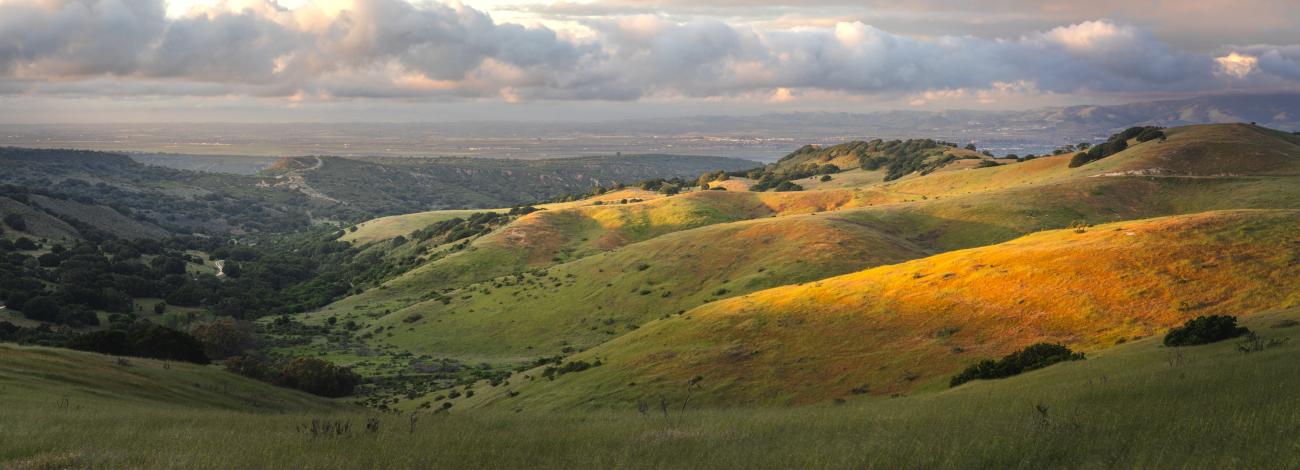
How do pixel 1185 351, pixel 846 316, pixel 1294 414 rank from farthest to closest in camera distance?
pixel 846 316 → pixel 1185 351 → pixel 1294 414

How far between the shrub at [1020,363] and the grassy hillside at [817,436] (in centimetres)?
1068

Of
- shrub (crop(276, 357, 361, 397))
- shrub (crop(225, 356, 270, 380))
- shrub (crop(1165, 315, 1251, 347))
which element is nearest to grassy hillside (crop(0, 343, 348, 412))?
shrub (crop(225, 356, 270, 380))

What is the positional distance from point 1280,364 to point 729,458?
1492cm

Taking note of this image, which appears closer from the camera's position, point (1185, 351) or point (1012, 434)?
point (1012, 434)

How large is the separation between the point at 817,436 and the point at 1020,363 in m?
21.5

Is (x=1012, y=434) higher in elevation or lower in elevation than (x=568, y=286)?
higher

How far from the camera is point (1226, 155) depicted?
119188mm

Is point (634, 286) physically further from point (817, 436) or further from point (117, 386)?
point (817, 436)

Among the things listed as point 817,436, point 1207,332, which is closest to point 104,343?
point 817,436

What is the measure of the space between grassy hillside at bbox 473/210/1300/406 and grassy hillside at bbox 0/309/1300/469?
774 inches

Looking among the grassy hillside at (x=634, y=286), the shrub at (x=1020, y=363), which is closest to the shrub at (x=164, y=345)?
the grassy hillside at (x=634, y=286)

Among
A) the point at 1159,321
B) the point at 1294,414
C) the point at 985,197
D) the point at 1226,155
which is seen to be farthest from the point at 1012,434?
the point at 1226,155

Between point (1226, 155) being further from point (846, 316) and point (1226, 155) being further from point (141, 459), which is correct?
point (141, 459)

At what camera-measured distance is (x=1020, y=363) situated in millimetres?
34156
